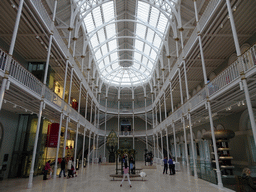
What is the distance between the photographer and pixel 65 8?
58.1ft

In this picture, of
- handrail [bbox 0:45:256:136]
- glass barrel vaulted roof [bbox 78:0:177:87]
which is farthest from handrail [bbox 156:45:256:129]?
glass barrel vaulted roof [bbox 78:0:177:87]

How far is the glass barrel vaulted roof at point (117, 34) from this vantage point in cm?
2264

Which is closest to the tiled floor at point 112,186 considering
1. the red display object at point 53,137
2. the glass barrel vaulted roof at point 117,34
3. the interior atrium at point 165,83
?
the interior atrium at point 165,83

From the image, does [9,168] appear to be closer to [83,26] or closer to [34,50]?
[34,50]

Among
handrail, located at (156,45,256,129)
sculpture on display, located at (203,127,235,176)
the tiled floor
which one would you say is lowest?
the tiled floor

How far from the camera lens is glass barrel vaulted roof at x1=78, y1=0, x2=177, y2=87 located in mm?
22641

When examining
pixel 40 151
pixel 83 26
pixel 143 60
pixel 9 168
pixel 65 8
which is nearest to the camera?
pixel 9 168

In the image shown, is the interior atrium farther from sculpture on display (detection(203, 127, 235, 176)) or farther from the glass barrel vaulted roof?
the glass barrel vaulted roof

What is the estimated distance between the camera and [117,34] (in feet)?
90.6

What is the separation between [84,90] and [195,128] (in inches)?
686

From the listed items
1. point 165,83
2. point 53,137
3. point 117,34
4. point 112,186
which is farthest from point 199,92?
point 117,34

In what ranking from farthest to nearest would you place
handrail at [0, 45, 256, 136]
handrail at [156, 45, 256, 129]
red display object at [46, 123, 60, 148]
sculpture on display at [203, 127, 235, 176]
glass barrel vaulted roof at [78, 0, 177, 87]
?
glass barrel vaulted roof at [78, 0, 177, 87] → red display object at [46, 123, 60, 148] → sculpture on display at [203, 127, 235, 176] → handrail at [0, 45, 256, 136] → handrail at [156, 45, 256, 129]

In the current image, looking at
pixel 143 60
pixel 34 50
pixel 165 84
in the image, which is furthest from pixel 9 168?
pixel 143 60

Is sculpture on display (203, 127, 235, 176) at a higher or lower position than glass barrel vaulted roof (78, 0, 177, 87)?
lower
